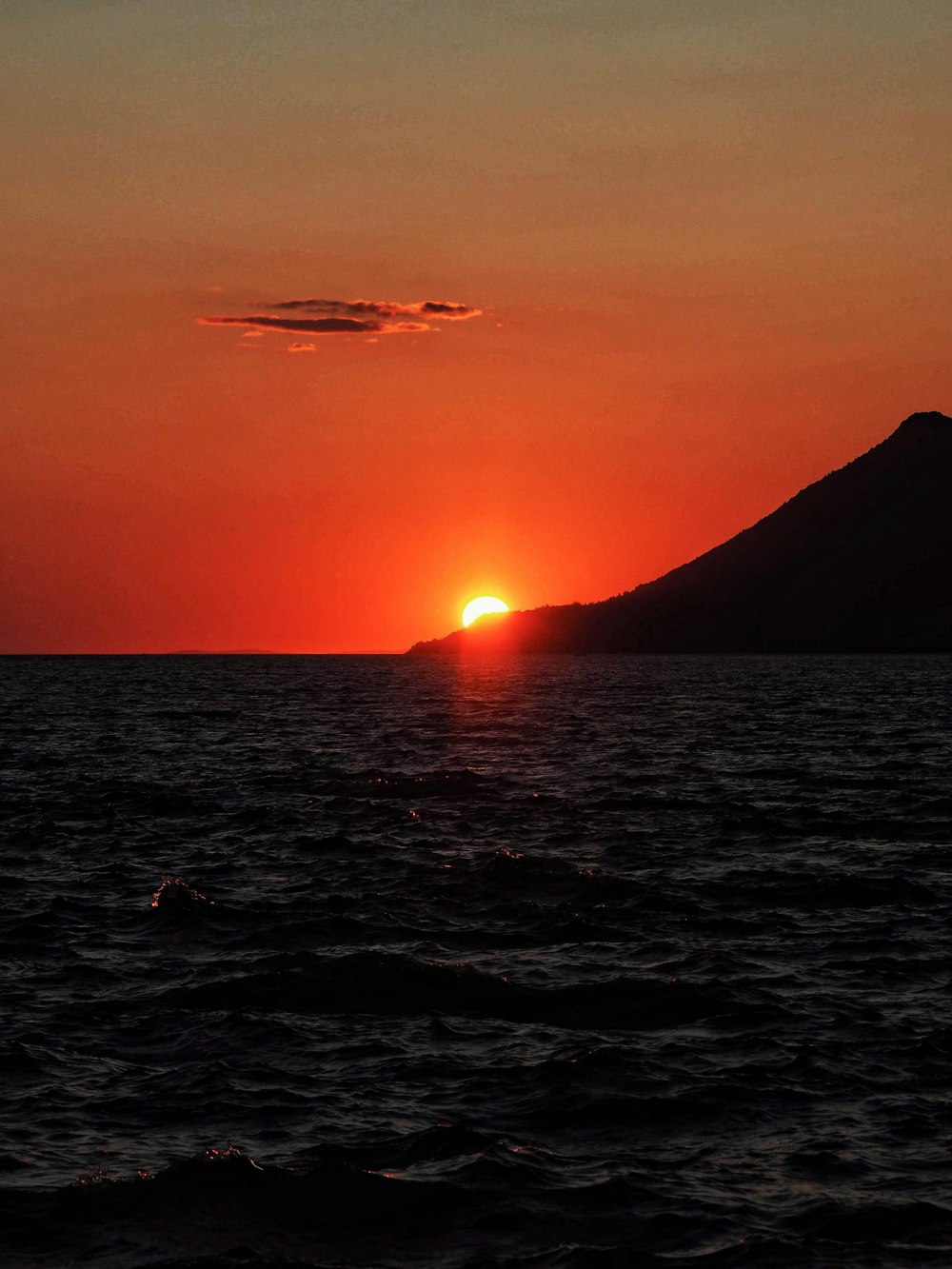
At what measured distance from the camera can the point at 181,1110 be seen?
46.4 feet

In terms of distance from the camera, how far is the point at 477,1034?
16.7 m

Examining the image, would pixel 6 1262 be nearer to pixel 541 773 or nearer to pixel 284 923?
pixel 284 923

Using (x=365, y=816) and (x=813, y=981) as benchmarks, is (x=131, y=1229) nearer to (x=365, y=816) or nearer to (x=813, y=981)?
(x=813, y=981)

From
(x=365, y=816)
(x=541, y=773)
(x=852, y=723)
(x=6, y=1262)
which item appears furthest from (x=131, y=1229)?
(x=852, y=723)

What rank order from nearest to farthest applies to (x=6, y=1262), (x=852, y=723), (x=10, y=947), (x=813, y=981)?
(x=6, y=1262) < (x=813, y=981) < (x=10, y=947) < (x=852, y=723)

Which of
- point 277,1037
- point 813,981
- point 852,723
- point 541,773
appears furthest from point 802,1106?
point 852,723

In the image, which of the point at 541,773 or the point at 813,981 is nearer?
the point at 813,981

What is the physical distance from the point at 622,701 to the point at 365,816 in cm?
7439

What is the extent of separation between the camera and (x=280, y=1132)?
1355 centimetres

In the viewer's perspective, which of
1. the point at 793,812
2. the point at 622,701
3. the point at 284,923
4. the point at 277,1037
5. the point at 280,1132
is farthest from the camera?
the point at 622,701

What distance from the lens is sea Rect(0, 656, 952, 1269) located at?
1179 cm

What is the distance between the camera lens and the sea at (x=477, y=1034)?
1179cm

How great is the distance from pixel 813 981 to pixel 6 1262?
1090 cm

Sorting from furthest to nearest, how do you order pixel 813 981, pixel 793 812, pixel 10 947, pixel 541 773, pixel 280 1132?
pixel 541 773, pixel 793 812, pixel 10 947, pixel 813 981, pixel 280 1132
